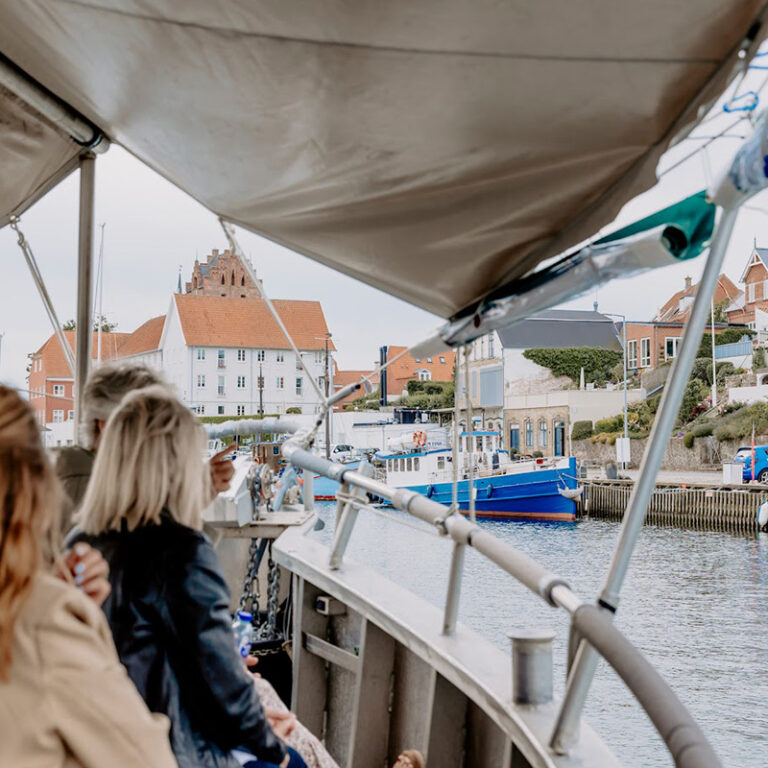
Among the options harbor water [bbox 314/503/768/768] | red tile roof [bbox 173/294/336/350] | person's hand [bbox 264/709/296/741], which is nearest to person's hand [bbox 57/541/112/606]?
person's hand [bbox 264/709/296/741]

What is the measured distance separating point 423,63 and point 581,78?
251mm

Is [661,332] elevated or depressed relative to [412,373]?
elevated

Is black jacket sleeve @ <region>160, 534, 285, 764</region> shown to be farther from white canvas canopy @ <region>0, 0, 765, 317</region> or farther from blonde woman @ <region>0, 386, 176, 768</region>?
white canvas canopy @ <region>0, 0, 765, 317</region>

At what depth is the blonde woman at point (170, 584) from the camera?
151 centimetres

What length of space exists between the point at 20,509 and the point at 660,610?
64.0ft

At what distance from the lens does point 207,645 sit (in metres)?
1.51

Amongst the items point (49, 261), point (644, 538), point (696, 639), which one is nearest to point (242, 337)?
point (644, 538)

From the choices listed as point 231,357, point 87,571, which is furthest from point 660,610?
point 231,357

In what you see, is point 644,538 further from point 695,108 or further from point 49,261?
point 695,108

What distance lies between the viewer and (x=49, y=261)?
441 cm

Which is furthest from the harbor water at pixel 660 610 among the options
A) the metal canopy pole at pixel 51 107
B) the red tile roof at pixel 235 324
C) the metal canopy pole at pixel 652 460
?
the red tile roof at pixel 235 324

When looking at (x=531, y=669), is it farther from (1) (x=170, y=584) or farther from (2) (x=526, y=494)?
(2) (x=526, y=494)

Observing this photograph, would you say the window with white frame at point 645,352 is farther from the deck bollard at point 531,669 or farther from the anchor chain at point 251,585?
the deck bollard at point 531,669

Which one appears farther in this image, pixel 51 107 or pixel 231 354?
pixel 231 354
